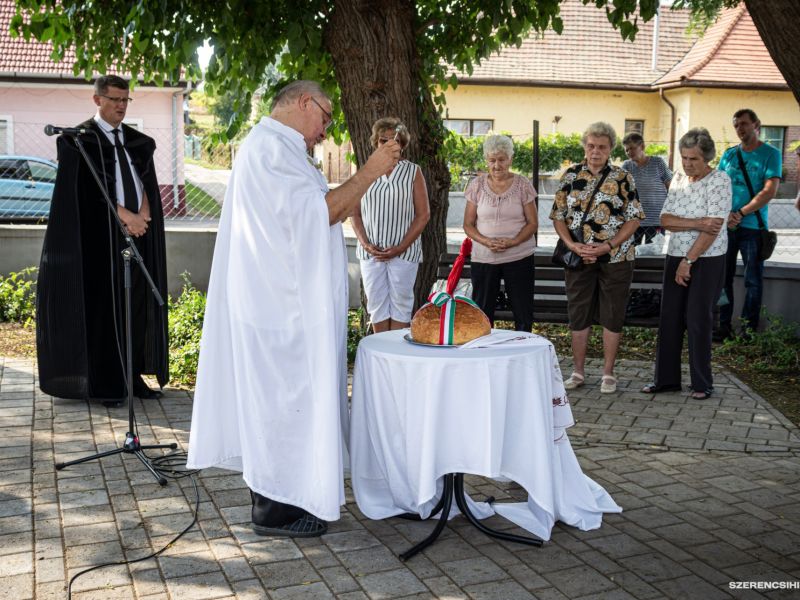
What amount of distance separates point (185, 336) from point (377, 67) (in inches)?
128

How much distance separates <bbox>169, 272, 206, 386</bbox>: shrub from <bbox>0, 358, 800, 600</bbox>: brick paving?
1.58 meters

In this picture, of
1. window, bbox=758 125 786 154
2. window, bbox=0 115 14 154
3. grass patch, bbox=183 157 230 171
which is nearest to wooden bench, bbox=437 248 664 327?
grass patch, bbox=183 157 230 171

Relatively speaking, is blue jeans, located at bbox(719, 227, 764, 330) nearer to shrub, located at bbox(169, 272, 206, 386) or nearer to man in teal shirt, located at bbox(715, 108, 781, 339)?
man in teal shirt, located at bbox(715, 108, 781, 339)

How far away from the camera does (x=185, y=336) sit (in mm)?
9094

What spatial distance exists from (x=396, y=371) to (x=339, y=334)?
347 millimetres

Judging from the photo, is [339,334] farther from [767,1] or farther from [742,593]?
[767,1]

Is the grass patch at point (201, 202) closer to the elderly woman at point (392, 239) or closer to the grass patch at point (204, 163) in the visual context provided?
the grass patch at point (204, 163)

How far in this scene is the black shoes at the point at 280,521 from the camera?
4449 millimetres

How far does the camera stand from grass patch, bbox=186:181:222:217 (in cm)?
1217

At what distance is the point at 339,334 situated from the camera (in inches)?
175

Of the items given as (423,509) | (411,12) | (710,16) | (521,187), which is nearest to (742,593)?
(423,509)

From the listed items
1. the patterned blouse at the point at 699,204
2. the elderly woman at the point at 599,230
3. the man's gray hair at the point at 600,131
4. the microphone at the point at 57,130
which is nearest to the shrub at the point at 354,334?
the elderly woman at the point at 599,230

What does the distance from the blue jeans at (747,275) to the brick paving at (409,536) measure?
3312mm

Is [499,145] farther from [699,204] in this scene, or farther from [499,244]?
[699,204]
